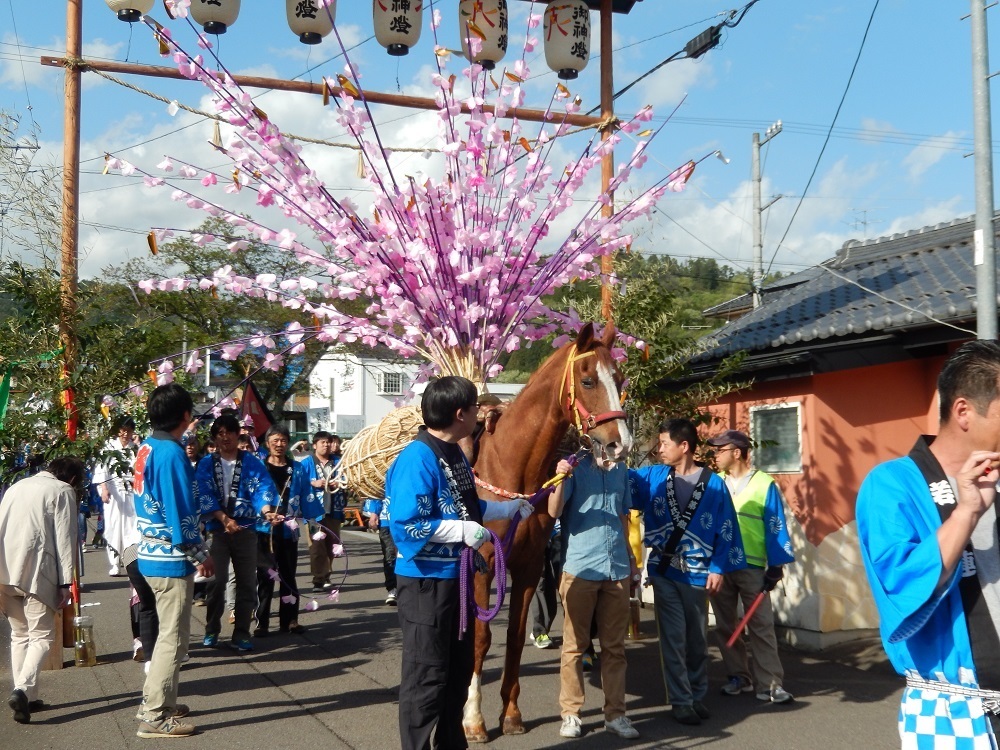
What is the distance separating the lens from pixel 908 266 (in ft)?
35.5

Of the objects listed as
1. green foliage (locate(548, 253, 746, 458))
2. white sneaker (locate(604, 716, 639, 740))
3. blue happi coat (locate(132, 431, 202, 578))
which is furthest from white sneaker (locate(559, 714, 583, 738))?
green foliage (locate(548, 253, 746, 458))

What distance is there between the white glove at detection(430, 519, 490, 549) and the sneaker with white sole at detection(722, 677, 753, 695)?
3.62 m

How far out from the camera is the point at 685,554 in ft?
21.1

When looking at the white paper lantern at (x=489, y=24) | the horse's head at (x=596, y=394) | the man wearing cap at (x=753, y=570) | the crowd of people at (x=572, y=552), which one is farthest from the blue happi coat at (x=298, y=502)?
the white paper lantern at (x=489, y=24)

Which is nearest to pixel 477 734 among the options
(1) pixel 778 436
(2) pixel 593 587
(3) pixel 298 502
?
A: (2) pixel 593 587

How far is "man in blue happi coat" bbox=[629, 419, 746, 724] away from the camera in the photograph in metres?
6.36

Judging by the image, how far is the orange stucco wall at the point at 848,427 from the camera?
28.7 ft

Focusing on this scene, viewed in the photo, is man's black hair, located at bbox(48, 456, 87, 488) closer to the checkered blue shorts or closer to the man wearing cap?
the man wearing cap

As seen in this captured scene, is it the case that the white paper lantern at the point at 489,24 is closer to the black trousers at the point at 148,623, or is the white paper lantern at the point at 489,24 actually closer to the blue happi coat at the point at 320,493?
the blue happi coat at the point at 320,493

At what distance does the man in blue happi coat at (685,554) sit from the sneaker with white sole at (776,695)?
590mm

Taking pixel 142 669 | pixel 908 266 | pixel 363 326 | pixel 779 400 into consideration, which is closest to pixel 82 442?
pixel 142 669

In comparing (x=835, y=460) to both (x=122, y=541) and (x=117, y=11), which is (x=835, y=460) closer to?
(x=122, y=541)

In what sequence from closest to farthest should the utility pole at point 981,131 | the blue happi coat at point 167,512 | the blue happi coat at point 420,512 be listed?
the blue happi coat at point 420,512 < the blue happi coat at point 167,512 < the utility pole at point 981,131

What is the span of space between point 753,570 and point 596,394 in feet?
8.09
